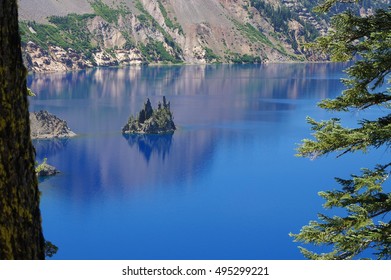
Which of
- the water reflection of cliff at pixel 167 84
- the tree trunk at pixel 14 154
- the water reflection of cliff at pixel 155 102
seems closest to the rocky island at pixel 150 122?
the water reflection of cliff at pixel 155 102

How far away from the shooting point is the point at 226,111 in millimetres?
118000

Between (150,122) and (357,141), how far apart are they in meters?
87.4

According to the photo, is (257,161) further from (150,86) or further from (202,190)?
(150,86)

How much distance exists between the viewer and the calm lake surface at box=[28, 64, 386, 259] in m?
49.4

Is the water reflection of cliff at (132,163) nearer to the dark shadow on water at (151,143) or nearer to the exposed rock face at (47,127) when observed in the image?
the dark shadow on water at (151,143)

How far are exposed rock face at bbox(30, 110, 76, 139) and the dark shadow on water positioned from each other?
9.57 metres

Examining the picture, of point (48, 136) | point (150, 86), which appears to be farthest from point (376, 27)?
point (150, 86)

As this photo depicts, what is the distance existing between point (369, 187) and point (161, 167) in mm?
65163

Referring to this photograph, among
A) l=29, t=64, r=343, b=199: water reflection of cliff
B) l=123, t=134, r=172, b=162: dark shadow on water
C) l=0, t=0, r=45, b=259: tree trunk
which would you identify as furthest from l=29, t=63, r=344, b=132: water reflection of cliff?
l=0, t=0, r=45, b=259: tree trunk

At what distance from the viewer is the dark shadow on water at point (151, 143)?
8341 centimetres

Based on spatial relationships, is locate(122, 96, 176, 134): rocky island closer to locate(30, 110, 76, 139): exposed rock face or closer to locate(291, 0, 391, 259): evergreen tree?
locate(30, 110, 76, 139): exposed rock face

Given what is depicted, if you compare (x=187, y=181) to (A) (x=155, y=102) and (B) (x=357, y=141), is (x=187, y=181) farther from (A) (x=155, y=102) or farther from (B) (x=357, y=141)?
(B) (x=357, y=141)

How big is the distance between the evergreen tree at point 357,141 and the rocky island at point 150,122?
Answer: 280 feet

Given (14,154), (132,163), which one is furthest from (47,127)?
(14,154)
